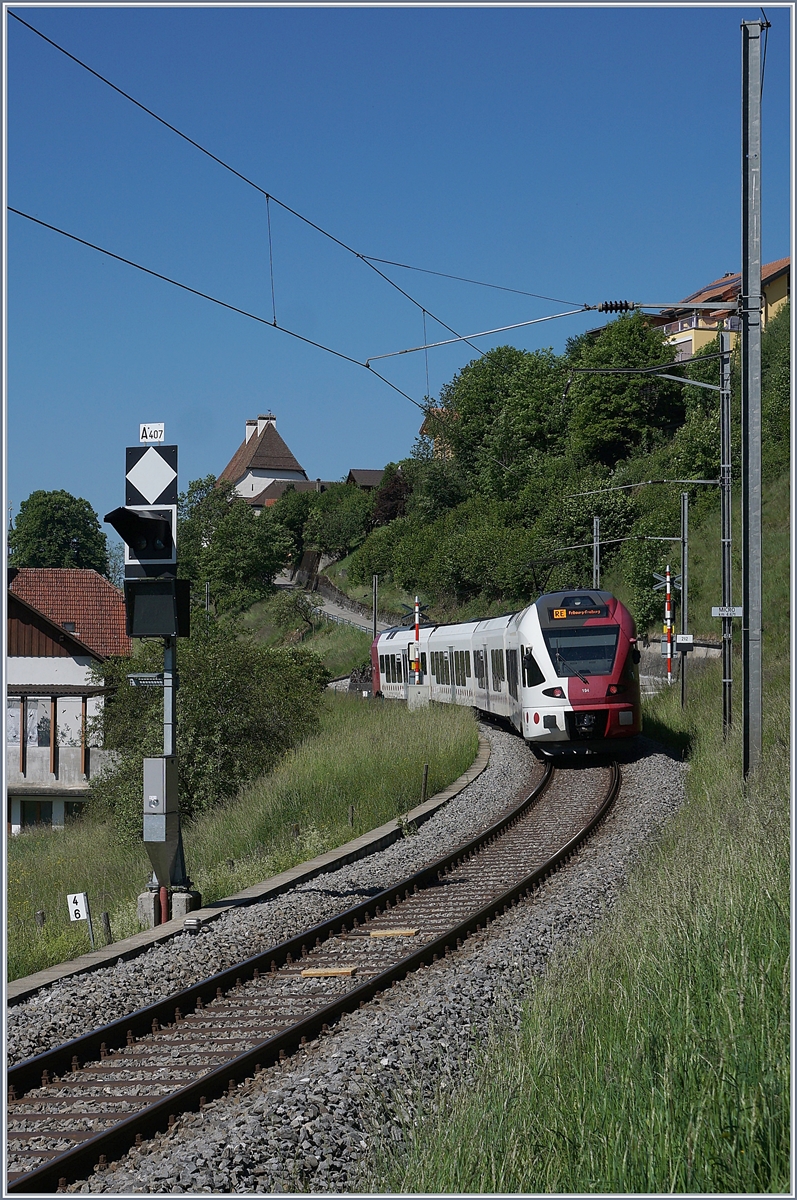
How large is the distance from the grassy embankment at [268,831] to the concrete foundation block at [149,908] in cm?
35

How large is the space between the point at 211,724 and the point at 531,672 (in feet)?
28.0

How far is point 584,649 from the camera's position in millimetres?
21391

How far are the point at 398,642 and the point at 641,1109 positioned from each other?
128ft

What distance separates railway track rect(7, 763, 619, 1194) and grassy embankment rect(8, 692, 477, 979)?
2123 mm

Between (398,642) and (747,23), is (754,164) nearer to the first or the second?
(747,23)

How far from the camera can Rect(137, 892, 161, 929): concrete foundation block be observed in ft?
36.1

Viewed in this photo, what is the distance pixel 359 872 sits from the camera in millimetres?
13500

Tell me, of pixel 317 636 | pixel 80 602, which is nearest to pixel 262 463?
pixel 317 636

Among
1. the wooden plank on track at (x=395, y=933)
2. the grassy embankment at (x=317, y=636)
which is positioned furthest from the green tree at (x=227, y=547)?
the wooden plank on track at (x=395, y=933)

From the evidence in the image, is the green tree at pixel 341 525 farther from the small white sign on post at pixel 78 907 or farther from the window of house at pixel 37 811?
the small white sign on post at pixel 78 907

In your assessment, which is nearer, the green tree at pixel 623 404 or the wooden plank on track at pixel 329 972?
the wooden plank on track at pixel 329 972

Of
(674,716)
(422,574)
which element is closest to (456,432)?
(422,574)

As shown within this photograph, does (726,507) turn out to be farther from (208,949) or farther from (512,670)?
(208,949)

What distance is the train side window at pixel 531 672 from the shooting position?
21.7 meters
